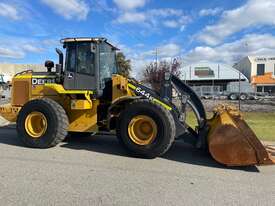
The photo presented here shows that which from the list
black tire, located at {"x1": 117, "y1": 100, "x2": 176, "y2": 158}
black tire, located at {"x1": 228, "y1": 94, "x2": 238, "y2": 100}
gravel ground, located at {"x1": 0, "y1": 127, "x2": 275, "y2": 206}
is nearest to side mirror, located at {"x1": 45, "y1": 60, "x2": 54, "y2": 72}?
gravel ground, located at {"x1": 0, "y1": 127, "x2": 275, "y2": 206}

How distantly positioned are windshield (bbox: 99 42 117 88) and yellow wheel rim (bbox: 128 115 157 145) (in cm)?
160

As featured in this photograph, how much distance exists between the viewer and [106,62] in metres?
8.45

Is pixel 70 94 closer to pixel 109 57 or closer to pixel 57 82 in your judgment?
pixel 57 82

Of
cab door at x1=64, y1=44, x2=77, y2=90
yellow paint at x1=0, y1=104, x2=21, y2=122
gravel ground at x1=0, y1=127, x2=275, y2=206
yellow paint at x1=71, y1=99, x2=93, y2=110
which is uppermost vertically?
cab door at x1=64, y1=44, x2=77, y2=90

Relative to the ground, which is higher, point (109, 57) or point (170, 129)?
point (109, 57)

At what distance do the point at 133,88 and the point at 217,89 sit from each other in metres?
40.0

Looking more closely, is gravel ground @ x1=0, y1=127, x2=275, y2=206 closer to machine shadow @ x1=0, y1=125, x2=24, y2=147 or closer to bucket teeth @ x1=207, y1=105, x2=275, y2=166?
bucket teeth @ x1=207, y1=105, x2=275, y2=166

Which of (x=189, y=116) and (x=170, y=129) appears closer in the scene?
(x=170, y=129)

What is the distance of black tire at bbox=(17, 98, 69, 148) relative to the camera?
7.70 meters

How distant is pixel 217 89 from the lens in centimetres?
4591

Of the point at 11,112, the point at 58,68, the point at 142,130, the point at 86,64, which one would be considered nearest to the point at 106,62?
the point at 86,64

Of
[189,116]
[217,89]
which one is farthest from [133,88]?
[217,89]

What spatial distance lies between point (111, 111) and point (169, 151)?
1688mm

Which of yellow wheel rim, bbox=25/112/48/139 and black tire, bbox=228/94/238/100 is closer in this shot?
yellow wheel rim, bbox=25/112/48/139
